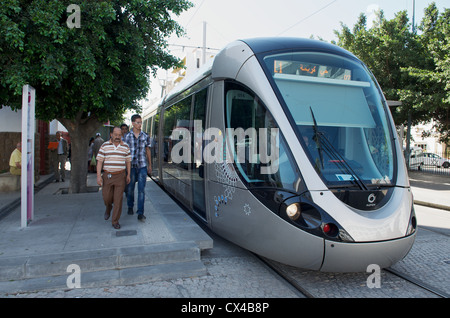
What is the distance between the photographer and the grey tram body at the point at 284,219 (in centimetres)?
376

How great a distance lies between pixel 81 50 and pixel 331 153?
16.5 ft

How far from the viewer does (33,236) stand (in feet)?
17.8

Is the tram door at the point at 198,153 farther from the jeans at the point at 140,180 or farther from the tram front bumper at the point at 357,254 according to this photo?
the tram front bumper at the point at 357,254

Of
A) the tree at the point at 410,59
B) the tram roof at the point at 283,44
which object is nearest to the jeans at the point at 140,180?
the tram roof at the point at 283,44

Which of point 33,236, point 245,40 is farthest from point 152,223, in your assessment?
point 245,40

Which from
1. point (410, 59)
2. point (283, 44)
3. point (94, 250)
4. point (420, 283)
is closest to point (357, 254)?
point (420, 283)

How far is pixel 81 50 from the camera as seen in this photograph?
6570mm

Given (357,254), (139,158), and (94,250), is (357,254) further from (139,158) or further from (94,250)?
(139,158)

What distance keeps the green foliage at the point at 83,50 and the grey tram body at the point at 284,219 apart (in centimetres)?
267

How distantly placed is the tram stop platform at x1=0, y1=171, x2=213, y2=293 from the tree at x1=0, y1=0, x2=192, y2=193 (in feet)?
8.49

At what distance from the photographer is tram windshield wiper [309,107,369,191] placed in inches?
163

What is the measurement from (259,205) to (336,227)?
93 cm

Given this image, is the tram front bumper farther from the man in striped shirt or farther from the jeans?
the jeans
